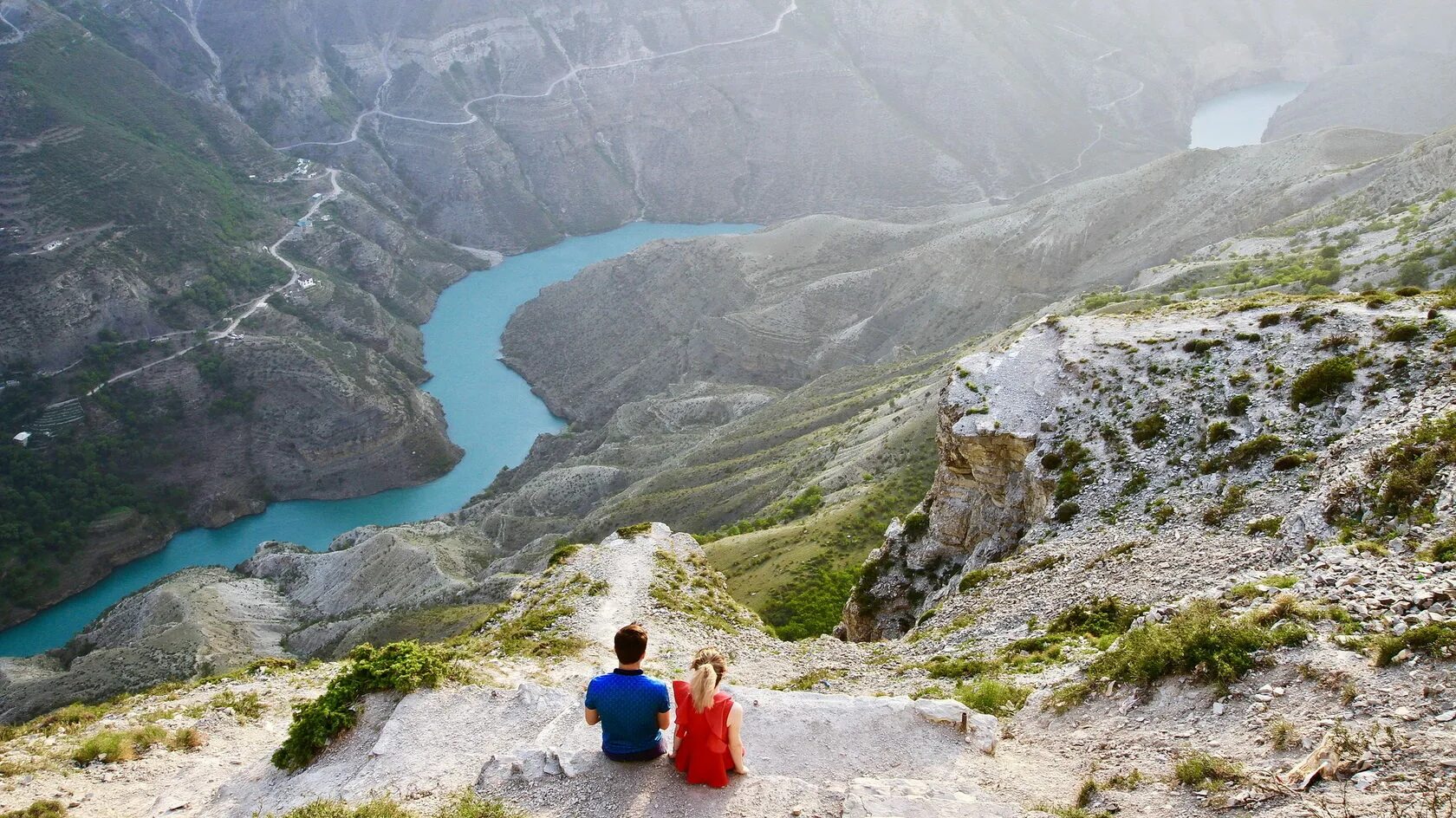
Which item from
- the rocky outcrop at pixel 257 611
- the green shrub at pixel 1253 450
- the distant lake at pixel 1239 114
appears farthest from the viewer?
the distant lake at pixel 1239 114

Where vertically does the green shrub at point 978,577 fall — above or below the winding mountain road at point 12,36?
below

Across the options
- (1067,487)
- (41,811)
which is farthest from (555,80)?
(41,811)

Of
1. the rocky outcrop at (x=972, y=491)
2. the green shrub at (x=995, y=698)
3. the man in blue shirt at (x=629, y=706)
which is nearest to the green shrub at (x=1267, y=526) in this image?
the green shrub at (x=995, y=698)

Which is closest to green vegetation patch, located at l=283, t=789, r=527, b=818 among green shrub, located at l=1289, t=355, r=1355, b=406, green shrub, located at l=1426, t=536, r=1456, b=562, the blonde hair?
the blonde hair

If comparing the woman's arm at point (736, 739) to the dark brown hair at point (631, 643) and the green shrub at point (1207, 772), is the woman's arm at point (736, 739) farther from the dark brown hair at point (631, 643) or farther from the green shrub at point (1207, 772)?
the green shrub at point (1207, 772)

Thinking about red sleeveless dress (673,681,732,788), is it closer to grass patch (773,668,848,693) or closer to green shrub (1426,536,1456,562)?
grass patch (773,668,848,693)

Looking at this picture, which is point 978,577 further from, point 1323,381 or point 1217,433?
point 1323,381
